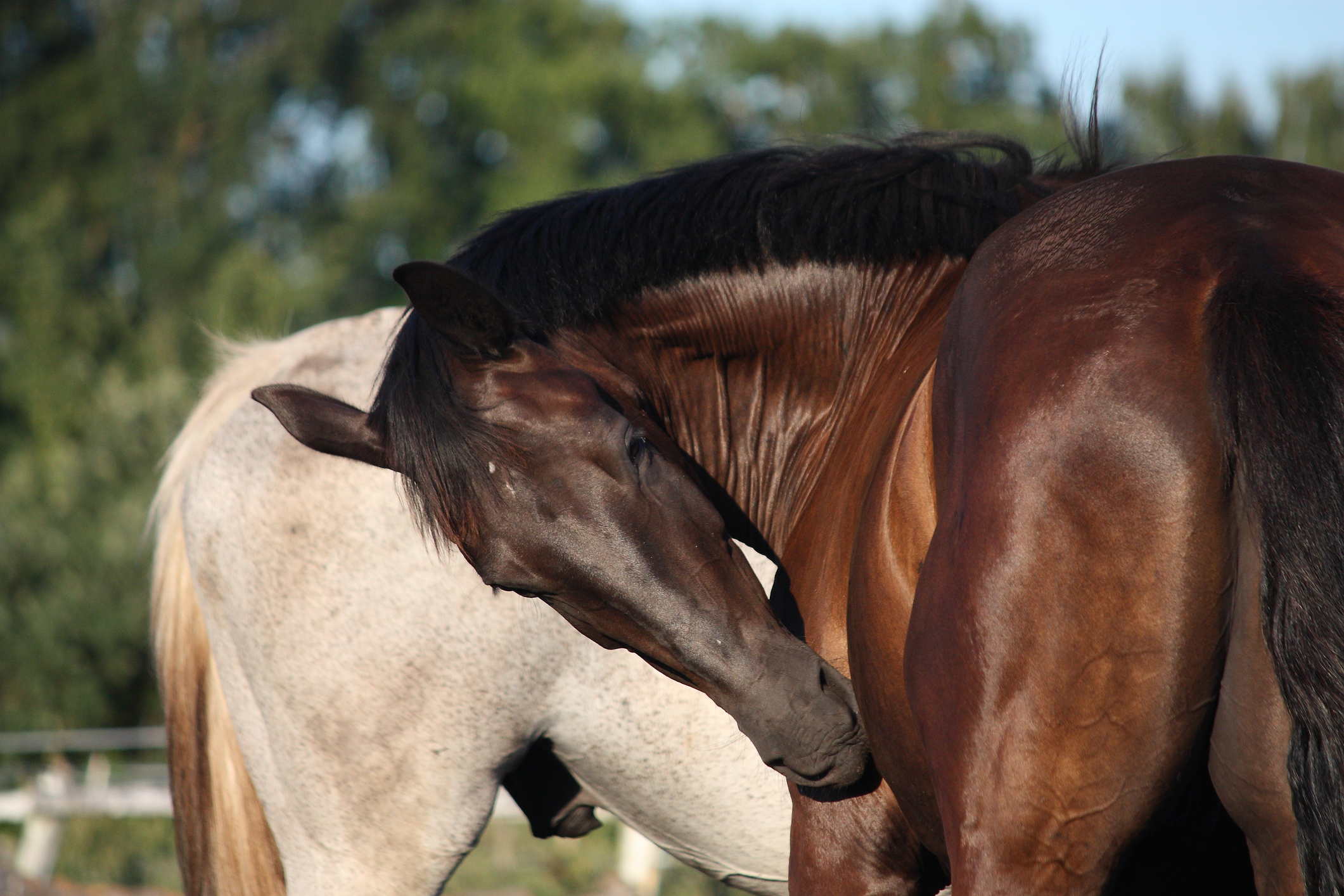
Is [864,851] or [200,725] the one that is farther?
[200,725]

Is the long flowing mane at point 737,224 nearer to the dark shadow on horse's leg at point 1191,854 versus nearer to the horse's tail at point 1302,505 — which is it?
the horse's tail at point 1302,505

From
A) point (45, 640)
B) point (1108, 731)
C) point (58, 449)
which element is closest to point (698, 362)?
point (1108, 731)

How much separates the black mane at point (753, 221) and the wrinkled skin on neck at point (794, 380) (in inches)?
1.7

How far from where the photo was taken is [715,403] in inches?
89.7

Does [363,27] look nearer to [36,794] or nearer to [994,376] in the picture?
[36,794]

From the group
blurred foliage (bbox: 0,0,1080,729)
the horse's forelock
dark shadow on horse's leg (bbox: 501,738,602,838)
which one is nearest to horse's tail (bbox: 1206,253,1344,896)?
the horse's forelock

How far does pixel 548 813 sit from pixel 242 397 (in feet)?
4.76

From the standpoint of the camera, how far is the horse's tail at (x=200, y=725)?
117 inches

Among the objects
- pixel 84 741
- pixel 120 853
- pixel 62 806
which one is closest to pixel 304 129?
pixel 84 741

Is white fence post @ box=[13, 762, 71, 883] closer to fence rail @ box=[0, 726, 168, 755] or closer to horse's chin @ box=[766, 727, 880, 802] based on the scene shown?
fence rail @ box=[0, 726, 168, 755]

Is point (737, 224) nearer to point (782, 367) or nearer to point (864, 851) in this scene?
point (782, 367)

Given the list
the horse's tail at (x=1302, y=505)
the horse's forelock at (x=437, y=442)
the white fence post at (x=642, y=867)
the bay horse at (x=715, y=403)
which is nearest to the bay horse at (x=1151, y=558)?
the horse's tail at (x=1302, y=505)

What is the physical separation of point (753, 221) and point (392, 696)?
1.45 metres

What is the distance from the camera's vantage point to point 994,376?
1.37 m
